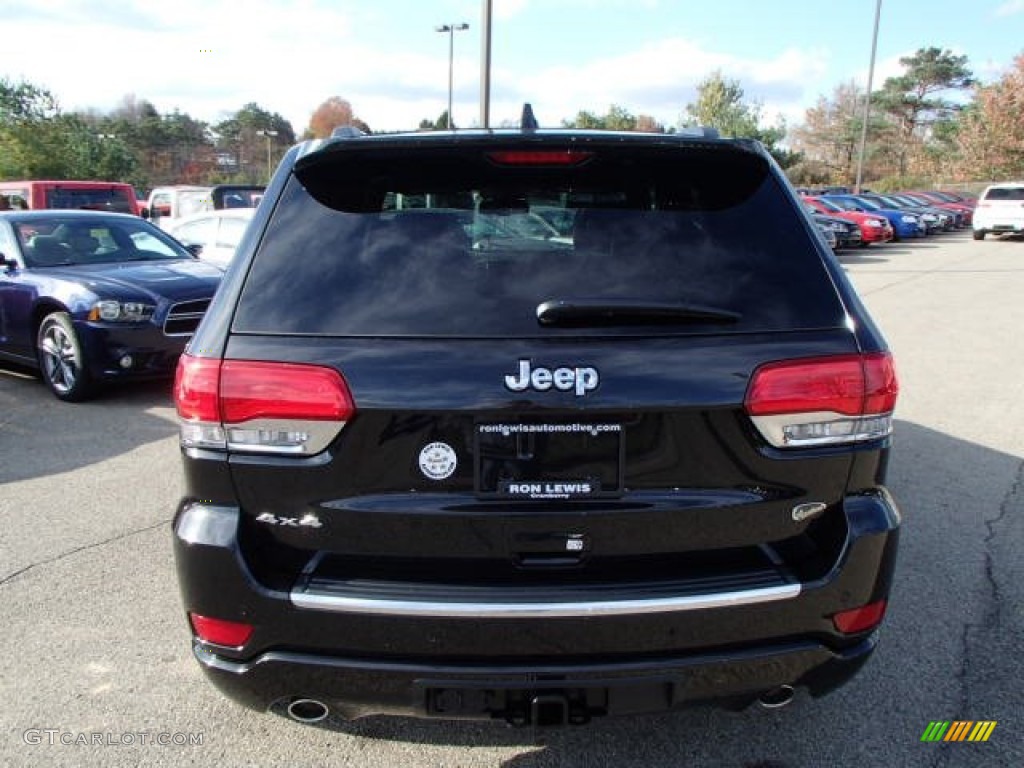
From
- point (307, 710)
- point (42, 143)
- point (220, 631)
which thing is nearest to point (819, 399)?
point (307, 710)

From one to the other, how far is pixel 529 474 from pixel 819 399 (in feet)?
2.49

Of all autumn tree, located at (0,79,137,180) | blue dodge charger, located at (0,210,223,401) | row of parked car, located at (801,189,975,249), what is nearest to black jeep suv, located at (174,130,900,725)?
blue dodge charger, located at (0,210,223,401)

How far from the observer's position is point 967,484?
5035 millimetres

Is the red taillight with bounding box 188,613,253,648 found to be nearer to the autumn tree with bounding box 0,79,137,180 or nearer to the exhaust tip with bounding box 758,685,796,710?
the exhaust tip with bounding box 758,685,796,710

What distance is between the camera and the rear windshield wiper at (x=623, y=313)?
2.03 metres

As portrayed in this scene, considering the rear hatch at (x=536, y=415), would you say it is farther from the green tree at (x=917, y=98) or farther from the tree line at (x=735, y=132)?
the green tree at (x=917, y=98)

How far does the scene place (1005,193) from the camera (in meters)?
30.3

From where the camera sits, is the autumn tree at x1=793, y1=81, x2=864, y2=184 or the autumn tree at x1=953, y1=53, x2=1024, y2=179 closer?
the autumn tree at x1=953, y1=53, x2=1024, y2=179

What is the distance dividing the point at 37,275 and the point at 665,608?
7.26m

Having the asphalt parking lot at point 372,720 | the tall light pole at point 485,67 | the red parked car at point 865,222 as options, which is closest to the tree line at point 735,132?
the red parked car at point 865,222

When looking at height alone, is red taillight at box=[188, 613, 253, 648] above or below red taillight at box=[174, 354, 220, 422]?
below

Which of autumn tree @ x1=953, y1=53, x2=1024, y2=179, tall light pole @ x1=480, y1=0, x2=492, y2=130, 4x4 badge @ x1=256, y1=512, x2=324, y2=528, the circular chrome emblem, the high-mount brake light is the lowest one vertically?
4x4 badge @ x1=256, y1=512, x2=324, y2=528

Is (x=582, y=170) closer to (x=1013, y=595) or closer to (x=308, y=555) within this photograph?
(x=308, y=555)

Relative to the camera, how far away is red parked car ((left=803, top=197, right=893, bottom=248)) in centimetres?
2573
